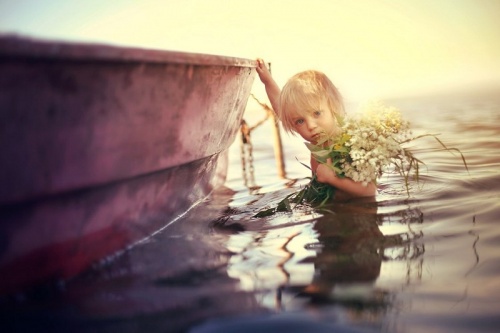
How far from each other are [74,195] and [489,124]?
19.9 feet

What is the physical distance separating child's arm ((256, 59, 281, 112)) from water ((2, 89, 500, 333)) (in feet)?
3.24

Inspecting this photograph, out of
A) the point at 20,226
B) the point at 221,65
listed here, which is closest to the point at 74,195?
the point at 20,226

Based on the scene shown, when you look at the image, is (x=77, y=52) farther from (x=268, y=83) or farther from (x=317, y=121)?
(x=268, y=83)

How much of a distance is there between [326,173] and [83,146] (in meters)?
1.47

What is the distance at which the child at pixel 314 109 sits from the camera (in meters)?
2.81

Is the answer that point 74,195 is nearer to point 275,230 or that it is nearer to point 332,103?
point 275,230

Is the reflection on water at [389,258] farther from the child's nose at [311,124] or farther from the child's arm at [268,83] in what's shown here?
the child's arm at [268,83]

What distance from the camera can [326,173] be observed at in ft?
8.95

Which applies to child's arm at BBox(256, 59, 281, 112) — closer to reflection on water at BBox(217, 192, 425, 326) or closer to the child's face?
the child's face

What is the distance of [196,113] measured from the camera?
234cm

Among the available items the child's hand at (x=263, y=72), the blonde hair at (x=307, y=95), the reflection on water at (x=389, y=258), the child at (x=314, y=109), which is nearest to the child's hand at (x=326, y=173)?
the child at (x=314, y=109)

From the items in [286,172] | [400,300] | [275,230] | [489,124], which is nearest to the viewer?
[400,300]

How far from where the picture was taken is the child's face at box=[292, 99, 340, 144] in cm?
287

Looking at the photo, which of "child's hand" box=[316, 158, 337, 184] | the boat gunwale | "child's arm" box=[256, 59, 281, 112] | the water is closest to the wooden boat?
the boat gunwale
